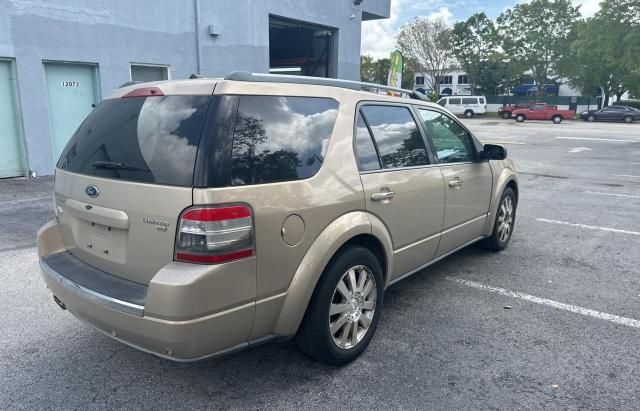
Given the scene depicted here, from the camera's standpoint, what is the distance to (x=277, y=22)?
14.8 metres

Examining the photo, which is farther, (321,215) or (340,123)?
(340,123)

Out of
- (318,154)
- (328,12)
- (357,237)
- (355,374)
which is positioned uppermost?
(328,12)

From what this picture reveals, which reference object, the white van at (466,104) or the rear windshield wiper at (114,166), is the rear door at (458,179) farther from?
the white van at (466,104)

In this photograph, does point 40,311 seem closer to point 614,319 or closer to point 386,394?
point 386,394

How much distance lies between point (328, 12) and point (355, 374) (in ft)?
47.2

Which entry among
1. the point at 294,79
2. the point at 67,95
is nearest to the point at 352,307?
the point at 294,79

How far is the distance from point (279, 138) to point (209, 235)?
707 millimetres

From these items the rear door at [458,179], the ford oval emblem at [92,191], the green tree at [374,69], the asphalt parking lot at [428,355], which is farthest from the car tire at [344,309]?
the green tree at [374,69]

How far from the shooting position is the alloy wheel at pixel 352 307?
3029mm

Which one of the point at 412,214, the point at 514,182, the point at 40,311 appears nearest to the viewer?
the point at 412,214

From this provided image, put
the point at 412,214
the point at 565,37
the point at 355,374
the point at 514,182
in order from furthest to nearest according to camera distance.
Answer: the point at 565,37 < the point at 514,182 < the point at 412,214 < the point at 355,374

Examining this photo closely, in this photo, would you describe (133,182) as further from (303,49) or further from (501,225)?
(303,49)

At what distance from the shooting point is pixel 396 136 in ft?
12.1

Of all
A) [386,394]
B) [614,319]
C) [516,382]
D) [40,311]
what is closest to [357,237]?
[386,394]
